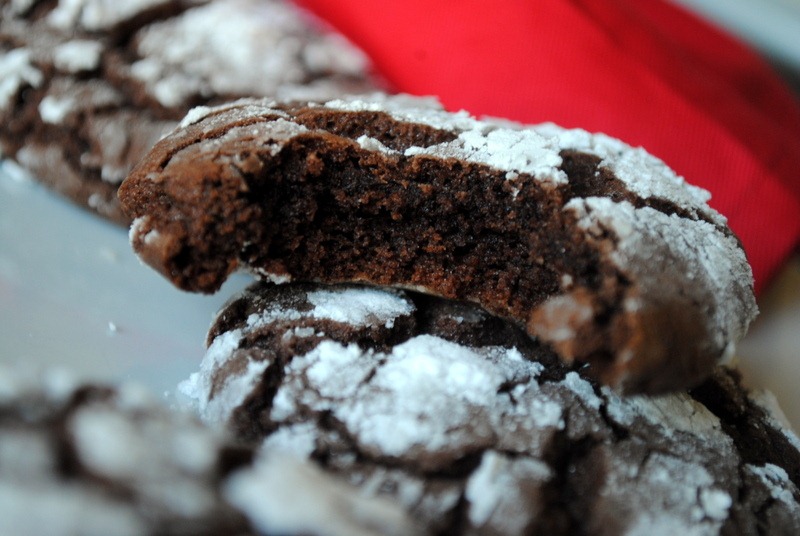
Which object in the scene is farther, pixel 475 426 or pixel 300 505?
pixel 475 426

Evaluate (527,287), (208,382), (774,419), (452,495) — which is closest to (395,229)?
(527,287)

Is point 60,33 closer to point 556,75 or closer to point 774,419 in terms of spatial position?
point 556,75

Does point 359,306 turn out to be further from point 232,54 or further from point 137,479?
point 232,54

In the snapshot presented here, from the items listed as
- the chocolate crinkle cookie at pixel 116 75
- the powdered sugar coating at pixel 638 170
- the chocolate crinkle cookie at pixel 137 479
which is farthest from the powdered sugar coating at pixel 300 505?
the chocolate crinkle cookie at pixel 116 75

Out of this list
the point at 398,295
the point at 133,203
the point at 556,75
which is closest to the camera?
the point at 133,203

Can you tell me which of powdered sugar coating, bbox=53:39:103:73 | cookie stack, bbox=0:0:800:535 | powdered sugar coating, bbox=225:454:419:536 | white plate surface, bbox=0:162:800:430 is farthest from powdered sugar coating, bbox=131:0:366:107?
powdered sugar coating, bbox=225:454:419:536

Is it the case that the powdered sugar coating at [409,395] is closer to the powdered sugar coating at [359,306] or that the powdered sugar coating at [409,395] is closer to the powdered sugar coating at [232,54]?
the powdered sugar coating at [359,306]

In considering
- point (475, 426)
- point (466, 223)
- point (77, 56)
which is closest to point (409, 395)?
point (475, 426)
